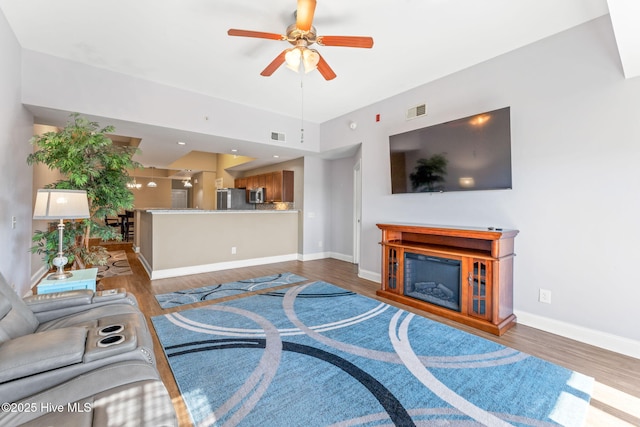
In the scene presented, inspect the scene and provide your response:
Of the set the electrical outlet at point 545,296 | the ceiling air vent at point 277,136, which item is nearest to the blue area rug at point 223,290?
the ceiling air vent at point 277,136

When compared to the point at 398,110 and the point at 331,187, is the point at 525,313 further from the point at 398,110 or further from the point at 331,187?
the point at 331,187

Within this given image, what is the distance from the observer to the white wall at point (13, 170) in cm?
262

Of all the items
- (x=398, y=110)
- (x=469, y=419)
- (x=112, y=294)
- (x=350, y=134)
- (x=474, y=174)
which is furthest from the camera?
(x=350, y=134)

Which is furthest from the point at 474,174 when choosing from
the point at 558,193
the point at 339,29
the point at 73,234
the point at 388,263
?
the point at 73,234

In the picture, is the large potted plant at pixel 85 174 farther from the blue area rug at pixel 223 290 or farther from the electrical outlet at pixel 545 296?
the electrical outlet at pixel 545 296

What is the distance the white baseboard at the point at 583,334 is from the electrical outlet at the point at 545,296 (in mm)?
168

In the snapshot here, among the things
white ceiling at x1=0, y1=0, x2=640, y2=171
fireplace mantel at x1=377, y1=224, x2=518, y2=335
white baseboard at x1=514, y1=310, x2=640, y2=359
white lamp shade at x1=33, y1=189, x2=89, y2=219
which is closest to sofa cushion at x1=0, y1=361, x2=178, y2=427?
white lamp shade at x1=33, y1=189, x2=89, y2=219

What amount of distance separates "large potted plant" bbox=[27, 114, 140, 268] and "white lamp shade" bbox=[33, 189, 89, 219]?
1.46 ft

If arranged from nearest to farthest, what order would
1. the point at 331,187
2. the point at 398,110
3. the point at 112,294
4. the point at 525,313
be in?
1. the point at 112,294
2. the point at 525,313
3. the point at 398,110
4. the point at 331,187

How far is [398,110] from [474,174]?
5.16ft

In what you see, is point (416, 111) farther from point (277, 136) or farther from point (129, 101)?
point (129, 101)

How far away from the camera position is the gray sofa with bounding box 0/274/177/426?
931 mm

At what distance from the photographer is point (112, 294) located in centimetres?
206

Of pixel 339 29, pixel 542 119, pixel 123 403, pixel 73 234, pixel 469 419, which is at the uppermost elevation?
pixel 339 29
